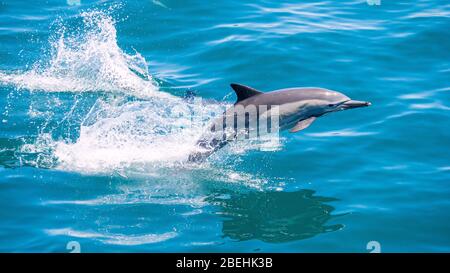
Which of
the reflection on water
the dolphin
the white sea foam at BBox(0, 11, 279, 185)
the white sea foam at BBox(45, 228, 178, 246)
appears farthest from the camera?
the white sea foam at BBox(0, 11, 279, 185)

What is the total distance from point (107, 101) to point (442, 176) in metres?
6.29

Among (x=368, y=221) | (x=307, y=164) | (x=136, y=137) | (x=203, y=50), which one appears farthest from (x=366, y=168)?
(x=203, y=50)

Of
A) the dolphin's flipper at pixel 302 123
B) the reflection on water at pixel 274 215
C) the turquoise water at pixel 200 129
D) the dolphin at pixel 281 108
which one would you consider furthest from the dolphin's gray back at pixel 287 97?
the reflection on water at pixel 274 215

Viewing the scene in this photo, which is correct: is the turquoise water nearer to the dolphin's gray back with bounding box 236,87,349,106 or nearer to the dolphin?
the dolphin

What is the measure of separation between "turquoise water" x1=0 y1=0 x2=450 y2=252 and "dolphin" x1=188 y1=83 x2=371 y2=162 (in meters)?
0.43

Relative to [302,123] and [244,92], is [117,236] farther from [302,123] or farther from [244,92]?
[302,123]

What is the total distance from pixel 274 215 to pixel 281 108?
192 cm

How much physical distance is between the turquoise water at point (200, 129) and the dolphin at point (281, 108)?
0.43m

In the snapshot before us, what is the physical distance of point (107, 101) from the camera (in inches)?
528

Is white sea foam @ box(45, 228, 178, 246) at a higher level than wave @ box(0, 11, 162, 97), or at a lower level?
lower

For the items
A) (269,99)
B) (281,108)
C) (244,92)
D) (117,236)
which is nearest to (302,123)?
(281,108)

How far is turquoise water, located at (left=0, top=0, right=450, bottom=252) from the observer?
947cm

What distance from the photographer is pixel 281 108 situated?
1091 centimetres

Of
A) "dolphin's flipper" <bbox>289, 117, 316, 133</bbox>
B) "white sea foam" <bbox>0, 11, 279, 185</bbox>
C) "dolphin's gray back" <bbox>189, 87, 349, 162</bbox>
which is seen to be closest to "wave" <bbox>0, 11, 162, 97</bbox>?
"white sea foam" <bbox>0, 11, 279, 185</bbox>
